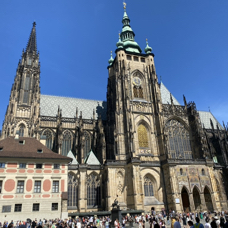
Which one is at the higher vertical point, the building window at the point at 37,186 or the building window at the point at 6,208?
the building window at the point at 37,186

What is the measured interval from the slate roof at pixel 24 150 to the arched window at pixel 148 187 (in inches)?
550

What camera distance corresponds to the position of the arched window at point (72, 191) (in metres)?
31.2

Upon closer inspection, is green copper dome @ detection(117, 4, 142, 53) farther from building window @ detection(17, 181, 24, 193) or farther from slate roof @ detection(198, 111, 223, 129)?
building window @ detection(17, 181, 24, 193)

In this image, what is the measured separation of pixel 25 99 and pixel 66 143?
445 inches

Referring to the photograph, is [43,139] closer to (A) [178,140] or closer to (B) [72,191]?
(B) [72,191]

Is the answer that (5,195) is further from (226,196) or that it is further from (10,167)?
(226,196)

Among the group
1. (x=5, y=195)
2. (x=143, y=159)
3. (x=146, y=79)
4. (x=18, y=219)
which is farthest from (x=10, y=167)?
(x=146, y=79)

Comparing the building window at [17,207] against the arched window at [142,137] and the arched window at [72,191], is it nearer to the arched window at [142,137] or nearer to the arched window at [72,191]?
the arched window at [72,191]

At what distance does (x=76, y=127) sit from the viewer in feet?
133

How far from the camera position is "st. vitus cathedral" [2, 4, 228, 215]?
3241 centimetres

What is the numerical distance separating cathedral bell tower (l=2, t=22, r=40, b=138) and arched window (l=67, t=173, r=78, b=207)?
10.1 metres

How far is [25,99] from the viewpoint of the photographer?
133ft

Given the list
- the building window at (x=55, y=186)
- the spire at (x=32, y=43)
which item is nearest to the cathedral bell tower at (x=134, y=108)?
the building window at (x=55, y=186)

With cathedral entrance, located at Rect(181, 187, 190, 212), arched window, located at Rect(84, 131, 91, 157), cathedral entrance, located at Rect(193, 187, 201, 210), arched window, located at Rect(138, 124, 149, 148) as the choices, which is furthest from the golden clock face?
cathedral entrance, located at Rect(193, 187, 201, 210)
